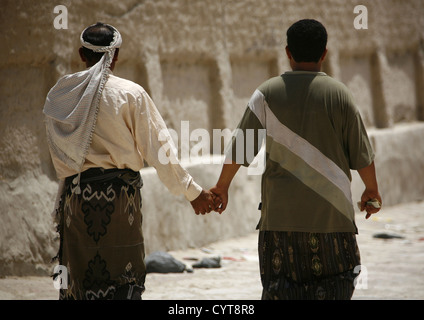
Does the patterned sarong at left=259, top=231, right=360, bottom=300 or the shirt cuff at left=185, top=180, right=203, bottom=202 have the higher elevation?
the shirt cuff at left=185, top=180, right=203, bottom=202

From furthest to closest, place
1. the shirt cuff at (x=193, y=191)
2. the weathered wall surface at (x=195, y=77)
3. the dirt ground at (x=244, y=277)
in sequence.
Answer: the weathered wall surface at (x=195, y=77), the dirt ground at (x=244, y=277), the shirt cuff at (x=193, y=191)

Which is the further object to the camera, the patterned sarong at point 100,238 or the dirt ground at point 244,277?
the dirt ground at point 244,277

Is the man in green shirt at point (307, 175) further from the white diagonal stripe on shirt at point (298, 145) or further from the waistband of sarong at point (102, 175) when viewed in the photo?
the waistband of sarong at point (102, 175)

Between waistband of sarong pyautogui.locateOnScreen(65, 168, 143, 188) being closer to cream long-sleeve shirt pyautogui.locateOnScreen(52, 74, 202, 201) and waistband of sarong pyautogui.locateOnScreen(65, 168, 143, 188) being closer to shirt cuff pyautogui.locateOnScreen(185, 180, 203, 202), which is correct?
cream long-sleeve shirt pyautogui.locateOnScreen(52, 74, 202, 201)

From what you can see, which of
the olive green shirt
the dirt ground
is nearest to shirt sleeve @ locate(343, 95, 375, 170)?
the olive green shirt

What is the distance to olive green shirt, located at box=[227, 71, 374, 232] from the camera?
340 cm

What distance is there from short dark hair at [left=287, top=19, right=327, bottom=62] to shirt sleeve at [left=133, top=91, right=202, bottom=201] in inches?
30.6

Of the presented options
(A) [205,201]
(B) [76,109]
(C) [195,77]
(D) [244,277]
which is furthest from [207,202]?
(C) [195,77]

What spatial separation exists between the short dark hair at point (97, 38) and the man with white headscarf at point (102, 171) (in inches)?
1.3

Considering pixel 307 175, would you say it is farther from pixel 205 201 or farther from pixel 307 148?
pixel 205 201

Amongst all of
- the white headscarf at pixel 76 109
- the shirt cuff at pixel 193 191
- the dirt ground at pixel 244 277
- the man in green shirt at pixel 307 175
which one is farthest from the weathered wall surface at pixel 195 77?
the man in green shirt at pixel 307 175

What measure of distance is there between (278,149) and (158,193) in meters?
3.59

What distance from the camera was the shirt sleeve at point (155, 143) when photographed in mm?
3680

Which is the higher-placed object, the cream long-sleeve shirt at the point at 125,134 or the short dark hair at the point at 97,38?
the short dark hair at the point at 97,38
